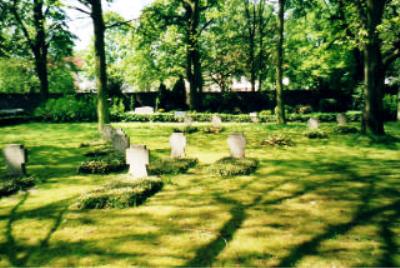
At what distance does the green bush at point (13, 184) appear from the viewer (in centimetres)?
871

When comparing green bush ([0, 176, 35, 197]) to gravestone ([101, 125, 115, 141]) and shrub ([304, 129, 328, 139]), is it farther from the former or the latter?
shrub ([304, 129, 328, 139])

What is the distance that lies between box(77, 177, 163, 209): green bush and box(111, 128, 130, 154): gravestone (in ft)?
11.6

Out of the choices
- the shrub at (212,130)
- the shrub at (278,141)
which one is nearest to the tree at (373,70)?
the shrub at (278,141)

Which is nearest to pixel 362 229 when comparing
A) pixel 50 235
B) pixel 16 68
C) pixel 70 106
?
pixel 50 235

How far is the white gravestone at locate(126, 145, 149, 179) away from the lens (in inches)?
369

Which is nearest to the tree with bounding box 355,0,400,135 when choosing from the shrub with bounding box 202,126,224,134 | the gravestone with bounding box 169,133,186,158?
the shrub with bounding box 202,126,224,134

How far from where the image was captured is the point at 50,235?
618 centimetres

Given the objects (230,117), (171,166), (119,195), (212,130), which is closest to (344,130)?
(212,130)

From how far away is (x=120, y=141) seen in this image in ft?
40.4

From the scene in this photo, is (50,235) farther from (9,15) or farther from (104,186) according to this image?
(9,15)

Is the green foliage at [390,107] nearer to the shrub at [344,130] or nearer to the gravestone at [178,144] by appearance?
the shrub at [344,130]

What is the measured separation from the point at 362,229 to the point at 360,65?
2799 cm

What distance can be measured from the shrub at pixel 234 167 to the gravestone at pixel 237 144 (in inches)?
20.3

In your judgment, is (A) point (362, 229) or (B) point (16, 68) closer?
(A) point (362, 229)
